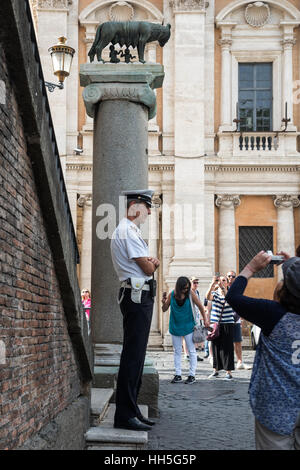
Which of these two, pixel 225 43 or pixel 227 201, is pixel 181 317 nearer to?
pixel 227 201

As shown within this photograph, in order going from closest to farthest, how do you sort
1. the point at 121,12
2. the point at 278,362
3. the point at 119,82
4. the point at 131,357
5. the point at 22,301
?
1. the point at 278,362
2. the point at 22,301
3. the point at 131,357
4. the point at 119,82
5. the point at 121,12

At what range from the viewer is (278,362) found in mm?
3553

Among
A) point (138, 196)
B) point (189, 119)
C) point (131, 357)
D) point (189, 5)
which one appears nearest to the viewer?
point (131, 357)

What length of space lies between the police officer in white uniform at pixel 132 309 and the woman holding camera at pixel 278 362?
201 cm

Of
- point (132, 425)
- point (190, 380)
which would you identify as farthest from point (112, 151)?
point (190, 380)

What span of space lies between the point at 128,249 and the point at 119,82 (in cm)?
318

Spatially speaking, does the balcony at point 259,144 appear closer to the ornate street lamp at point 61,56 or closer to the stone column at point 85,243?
the stone column at point 85,243

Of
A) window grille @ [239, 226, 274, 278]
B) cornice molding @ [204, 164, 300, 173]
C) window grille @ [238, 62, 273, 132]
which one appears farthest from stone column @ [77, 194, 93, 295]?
window grille @ [238, 62, 273, 132]

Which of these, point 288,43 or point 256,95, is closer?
point 288,43

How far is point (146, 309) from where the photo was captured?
5.68m

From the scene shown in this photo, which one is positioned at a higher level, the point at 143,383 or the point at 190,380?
the point at 143,383

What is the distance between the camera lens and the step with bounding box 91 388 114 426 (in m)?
5.94

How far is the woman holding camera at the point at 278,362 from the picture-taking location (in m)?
3.48

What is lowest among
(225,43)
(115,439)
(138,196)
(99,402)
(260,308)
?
(115,439)
